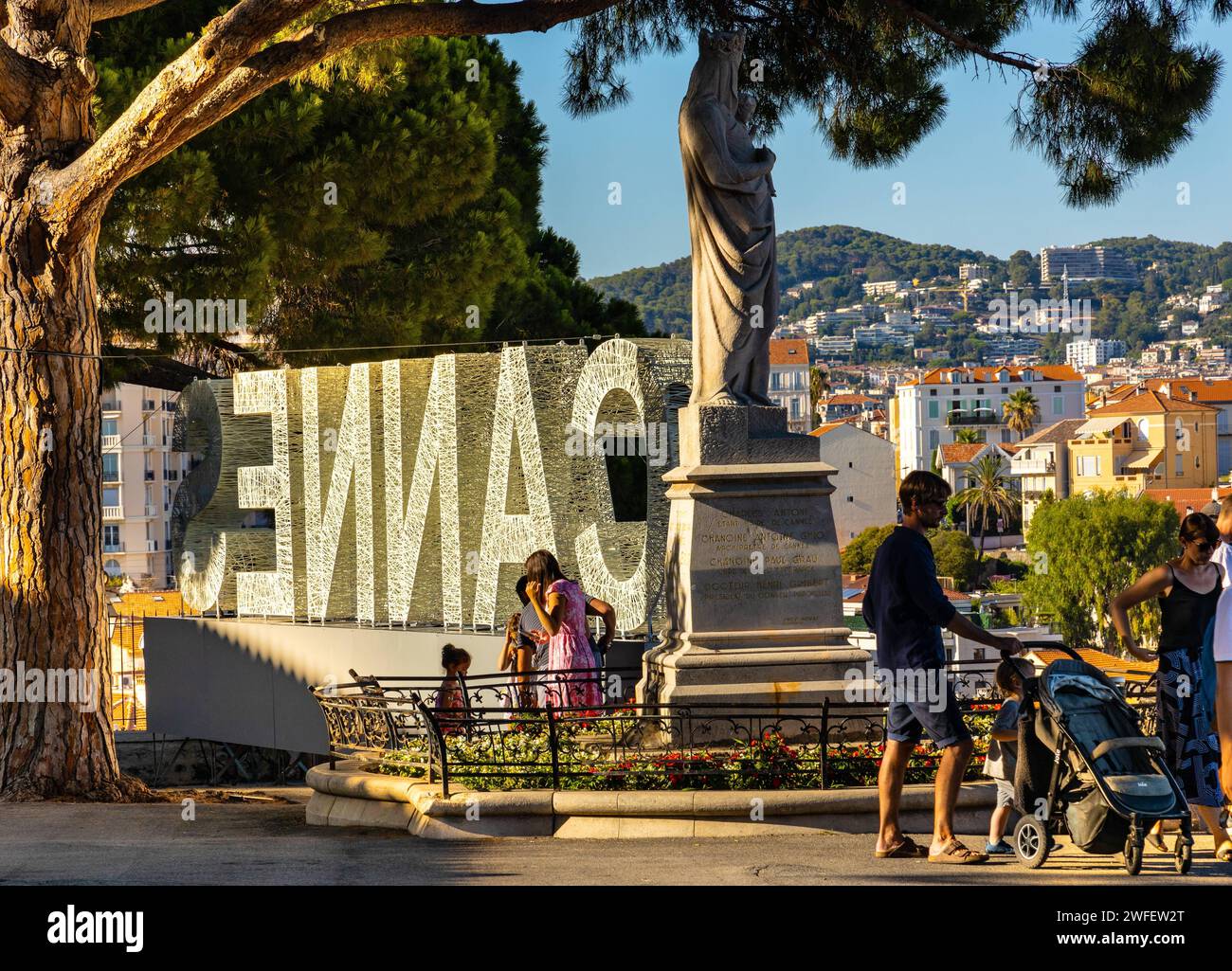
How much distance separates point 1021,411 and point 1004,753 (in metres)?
158

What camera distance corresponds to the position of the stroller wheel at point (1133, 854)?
7.68 metres

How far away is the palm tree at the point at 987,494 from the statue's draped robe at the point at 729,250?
124 meters

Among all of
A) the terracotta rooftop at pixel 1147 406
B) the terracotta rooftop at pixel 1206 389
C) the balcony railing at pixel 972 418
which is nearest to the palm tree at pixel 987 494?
the terracotta rooftop at pixel 1147 406

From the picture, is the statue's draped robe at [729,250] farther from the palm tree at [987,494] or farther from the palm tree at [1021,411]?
the palm tree at [1021,411]

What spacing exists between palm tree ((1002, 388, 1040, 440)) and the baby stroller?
157939 millimetres

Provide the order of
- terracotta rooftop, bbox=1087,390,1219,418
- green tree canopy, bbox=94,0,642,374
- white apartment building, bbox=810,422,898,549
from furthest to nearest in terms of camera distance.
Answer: terracotta rooftop, bbox=1087,390,1219,418 → white apartment building, bbox=810,422,898,549 → green tree canopy, bbox=94,0,642,374

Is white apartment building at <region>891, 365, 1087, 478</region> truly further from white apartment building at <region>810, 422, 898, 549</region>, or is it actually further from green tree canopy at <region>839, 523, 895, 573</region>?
green tree canopy at <region>839, 523, 895, 573</region>

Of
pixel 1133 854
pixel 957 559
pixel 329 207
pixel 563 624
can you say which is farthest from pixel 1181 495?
pixel 1133 854

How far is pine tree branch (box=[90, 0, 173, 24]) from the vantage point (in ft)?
45.3

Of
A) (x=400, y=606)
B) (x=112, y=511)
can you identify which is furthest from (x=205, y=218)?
(x=112, y=511)

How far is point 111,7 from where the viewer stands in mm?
14023

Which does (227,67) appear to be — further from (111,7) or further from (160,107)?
(111,7)

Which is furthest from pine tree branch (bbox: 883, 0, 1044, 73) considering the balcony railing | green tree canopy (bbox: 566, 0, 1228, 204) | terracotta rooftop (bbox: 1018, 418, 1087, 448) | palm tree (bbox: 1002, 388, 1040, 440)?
the balcony railing
